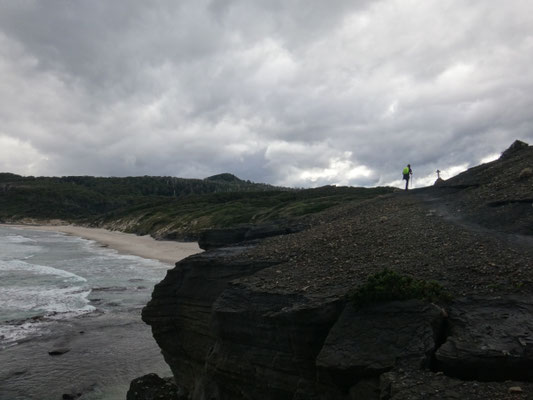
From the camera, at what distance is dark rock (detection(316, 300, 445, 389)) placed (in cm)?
738

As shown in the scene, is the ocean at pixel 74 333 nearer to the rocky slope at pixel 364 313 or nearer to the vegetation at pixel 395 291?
the rocky slope at pixel 364 313

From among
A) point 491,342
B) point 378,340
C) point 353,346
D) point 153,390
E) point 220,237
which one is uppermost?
point 220,237

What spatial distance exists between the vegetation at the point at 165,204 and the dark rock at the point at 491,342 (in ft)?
127

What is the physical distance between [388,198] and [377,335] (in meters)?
14.2

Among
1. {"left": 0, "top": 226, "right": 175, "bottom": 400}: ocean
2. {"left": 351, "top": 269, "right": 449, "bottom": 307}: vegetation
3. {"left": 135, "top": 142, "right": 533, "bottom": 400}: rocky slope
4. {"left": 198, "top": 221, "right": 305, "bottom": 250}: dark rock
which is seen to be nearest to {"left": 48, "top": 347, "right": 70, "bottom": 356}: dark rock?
{"left": 0, "top": 226, "right": 175, "bottom": 400}: ocean

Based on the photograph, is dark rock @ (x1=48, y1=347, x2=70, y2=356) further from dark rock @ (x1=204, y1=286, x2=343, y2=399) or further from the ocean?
dark rock @ (x1=204, y1=286, x2=343, y2=399)

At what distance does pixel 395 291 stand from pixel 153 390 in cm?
872

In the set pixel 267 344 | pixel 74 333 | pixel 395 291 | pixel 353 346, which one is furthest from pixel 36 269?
pixel 395 291

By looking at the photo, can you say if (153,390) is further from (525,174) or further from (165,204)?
(165,204)

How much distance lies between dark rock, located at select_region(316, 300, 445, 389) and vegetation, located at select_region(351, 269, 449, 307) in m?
0.18

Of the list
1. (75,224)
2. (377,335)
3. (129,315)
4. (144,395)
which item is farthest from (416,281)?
(75,224)

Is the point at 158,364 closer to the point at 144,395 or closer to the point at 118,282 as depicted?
the point at 144,395

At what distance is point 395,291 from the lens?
8547 millimetres

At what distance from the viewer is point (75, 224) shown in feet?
434
